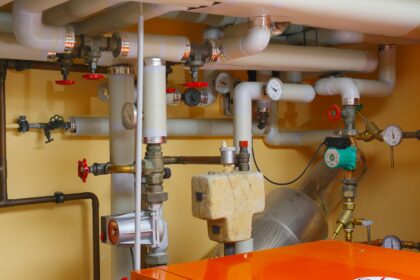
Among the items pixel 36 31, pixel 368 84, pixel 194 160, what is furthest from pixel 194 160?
pixel 368 84

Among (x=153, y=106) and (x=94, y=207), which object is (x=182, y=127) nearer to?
(x=94, y=207)

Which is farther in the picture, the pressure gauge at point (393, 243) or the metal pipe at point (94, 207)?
the pressure gauge at point (393, 243)

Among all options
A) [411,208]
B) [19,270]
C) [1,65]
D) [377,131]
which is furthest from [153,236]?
[411,208]

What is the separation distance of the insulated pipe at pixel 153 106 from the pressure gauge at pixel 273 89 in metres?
0.66

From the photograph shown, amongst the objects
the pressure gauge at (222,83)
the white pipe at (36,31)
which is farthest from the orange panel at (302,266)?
the pressure gauge at (222,83)

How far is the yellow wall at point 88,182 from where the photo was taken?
2.01 metres

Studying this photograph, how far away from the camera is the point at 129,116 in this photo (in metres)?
1.63

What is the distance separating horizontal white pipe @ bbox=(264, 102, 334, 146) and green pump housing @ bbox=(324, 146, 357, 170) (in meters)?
0.34

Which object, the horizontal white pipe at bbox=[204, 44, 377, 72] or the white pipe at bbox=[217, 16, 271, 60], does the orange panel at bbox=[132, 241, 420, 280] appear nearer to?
the white pipe at bbox=[217, 16, 271, 60]

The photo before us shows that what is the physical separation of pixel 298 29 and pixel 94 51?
113 centimetres

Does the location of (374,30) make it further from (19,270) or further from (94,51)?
(19,270)

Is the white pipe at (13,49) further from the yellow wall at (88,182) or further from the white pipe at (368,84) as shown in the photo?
the white pipe at (368,84)

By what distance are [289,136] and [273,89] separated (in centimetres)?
56

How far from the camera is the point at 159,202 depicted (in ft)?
5.31
